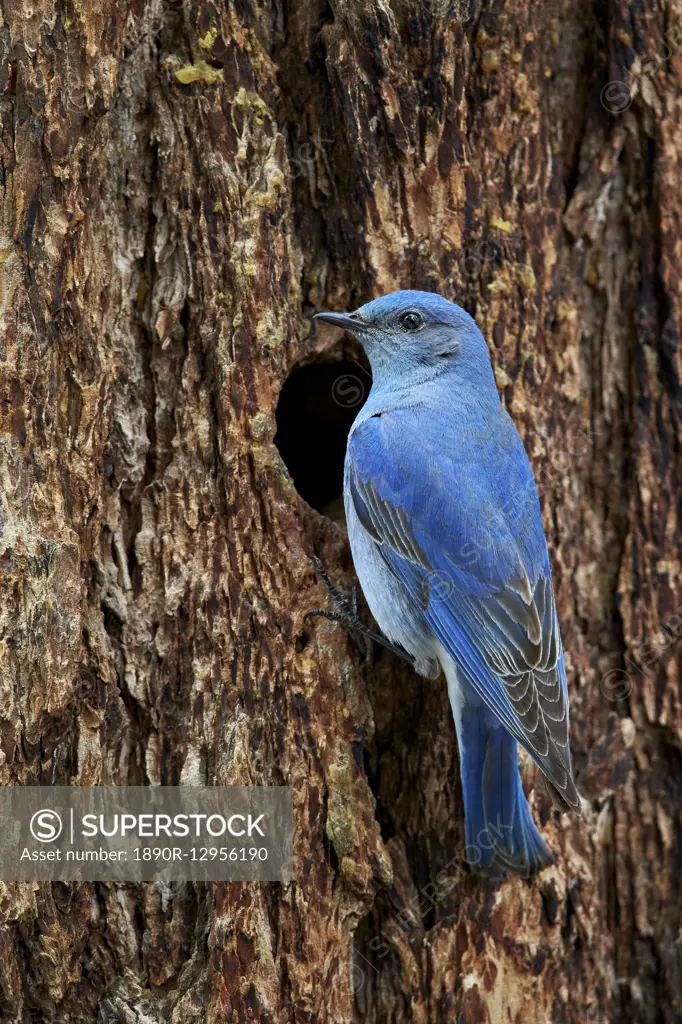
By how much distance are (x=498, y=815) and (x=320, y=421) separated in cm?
223

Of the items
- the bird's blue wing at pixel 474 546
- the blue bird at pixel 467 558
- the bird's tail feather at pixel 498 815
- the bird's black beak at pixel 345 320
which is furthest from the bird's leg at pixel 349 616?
the bird's black beak at pixel 345 320

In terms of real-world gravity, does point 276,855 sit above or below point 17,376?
below

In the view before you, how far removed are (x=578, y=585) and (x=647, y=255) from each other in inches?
57.6

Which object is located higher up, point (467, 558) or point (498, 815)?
point (467, 558)

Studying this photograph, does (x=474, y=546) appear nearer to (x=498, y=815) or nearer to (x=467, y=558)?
(x=467, y=558)

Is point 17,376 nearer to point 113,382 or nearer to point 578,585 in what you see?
point 113,382

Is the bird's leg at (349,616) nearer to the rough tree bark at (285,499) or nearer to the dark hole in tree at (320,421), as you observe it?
the rough tree bark at (285,499)

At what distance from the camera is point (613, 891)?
4.37m

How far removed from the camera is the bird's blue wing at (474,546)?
3.82 meters

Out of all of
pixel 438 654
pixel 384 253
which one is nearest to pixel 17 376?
pixel 384 253

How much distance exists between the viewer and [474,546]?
3945mm

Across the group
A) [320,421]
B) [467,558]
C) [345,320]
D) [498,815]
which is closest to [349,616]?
[467,558]

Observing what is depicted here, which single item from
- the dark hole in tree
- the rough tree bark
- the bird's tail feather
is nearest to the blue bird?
the bird's tail feather

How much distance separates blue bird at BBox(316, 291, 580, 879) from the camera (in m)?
3.78
